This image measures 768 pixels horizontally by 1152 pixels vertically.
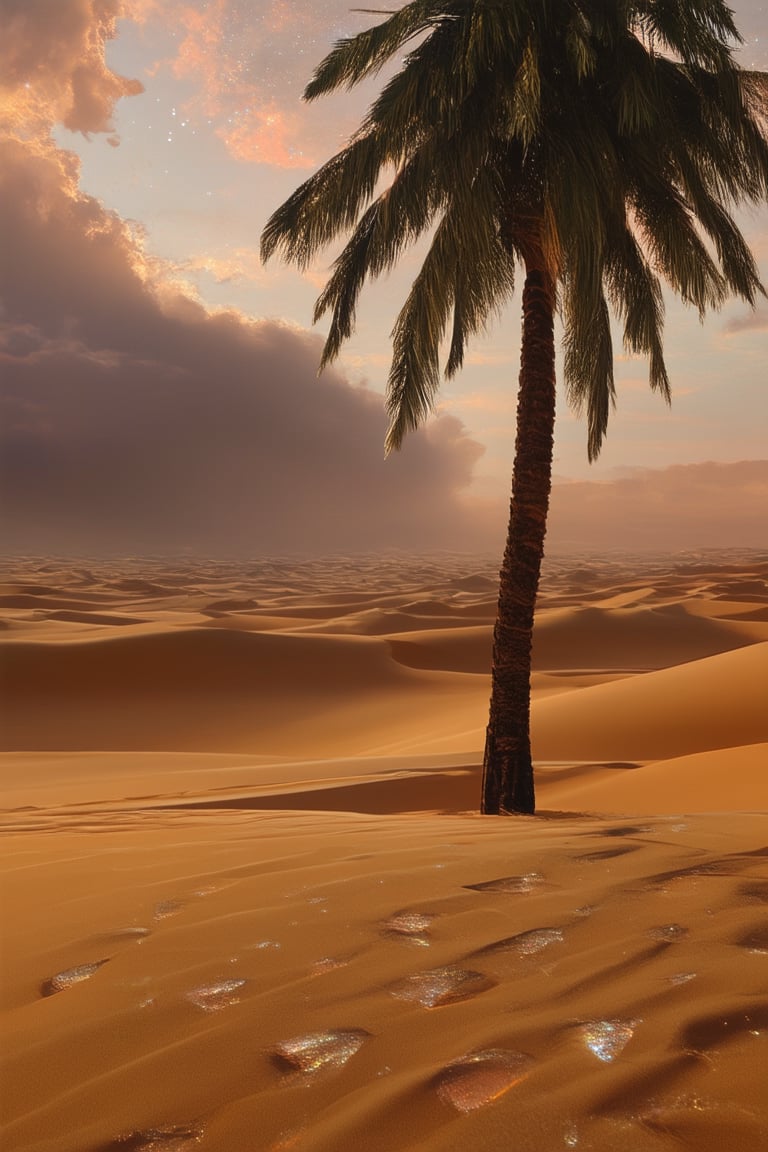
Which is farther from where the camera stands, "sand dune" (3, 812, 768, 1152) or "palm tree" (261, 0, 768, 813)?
"palm tree" (261, 0, 768, 813)

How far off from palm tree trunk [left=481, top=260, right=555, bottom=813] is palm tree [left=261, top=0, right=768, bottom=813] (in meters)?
0.02

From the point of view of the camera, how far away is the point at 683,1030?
1.84m

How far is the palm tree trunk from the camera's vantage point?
752 cm

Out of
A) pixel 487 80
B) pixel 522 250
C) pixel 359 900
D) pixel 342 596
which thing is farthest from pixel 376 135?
pixel 342 596

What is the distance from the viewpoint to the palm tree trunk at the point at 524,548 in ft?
24.7

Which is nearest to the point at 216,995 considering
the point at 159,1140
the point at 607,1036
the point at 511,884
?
the point at 159,1140

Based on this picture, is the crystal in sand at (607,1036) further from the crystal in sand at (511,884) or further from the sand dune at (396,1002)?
the crystal in sand at (511,884)

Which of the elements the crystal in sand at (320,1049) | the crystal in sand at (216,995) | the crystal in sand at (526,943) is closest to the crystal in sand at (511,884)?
the crystal in sand at (526,943)

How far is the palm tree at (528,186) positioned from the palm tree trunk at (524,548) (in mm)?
15

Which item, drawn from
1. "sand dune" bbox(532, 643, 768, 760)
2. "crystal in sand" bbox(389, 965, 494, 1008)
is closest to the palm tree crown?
"crystal in sand" bbox(389, 965, 494, 1008)

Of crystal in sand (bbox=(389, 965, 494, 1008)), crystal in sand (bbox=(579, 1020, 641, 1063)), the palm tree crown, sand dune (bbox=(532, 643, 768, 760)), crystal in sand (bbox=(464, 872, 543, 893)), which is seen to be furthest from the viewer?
sand dune (bbox=(532, 643, 768, 760))

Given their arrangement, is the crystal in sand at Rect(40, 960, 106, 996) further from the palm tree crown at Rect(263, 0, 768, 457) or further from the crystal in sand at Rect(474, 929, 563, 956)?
the palm tree crown at Rect(263, 0, 768, 457)

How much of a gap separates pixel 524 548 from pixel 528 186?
3363mm

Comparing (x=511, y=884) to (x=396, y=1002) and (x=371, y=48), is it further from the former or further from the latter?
(x=371, y=48)
